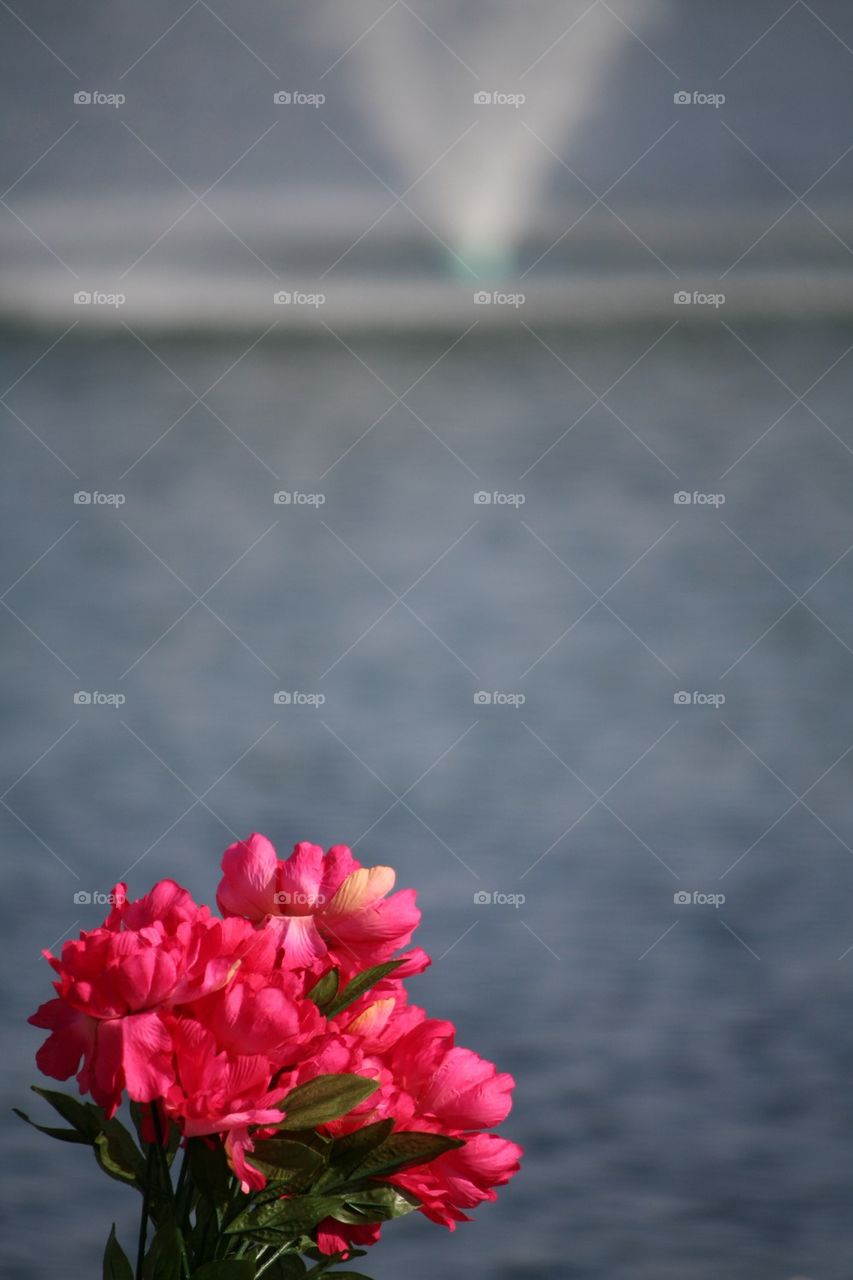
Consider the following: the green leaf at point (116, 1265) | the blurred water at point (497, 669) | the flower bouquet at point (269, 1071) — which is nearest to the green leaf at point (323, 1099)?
the flower bouquet at point (269, 1071)

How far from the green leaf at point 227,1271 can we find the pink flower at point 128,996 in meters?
0.08

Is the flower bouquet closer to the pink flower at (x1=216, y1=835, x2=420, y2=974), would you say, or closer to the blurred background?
the pink flower at (x1=216, y1=835, x2=420, y2=974)

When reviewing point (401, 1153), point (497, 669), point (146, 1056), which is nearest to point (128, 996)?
point (146, 1056)

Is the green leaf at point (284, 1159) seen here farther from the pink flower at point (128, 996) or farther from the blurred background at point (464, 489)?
the blurred background at point (464, 489)

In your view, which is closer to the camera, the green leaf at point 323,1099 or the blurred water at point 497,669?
the green leaf at point 323,1099

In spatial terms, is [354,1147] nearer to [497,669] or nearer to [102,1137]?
[102,1137]

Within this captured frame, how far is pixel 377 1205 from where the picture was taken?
1.76 feet

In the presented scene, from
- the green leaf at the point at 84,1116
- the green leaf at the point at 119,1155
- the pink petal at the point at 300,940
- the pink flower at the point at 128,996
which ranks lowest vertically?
the green leaf at the point at 119,1155

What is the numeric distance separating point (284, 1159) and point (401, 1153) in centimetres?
5

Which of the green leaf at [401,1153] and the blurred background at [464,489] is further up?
the blurred background at [464,489]

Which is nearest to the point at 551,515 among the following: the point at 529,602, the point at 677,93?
the point at 529,602

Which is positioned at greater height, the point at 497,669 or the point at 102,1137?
the point at 497,669

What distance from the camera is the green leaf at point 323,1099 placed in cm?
49

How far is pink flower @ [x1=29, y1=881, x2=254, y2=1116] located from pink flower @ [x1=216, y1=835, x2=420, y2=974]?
0.12 ft
